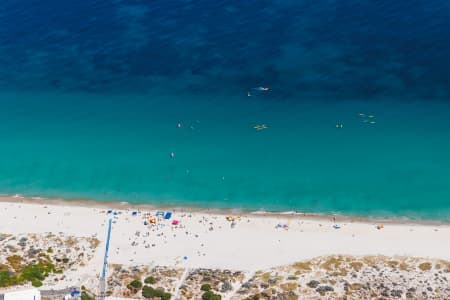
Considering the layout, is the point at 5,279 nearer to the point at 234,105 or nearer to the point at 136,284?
the point at 136,284

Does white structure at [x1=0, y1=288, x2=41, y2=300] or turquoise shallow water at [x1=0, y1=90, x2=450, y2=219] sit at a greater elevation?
turquoise shallow water at [x1=0, y1=90, x2=450, y2=219]

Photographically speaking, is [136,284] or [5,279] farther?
[5,279]

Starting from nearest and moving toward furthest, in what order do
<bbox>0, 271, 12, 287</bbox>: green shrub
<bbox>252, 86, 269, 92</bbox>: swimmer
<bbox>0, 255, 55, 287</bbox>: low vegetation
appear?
<bbox>0, 271, 12, 287</bbox>: green shrub < <bbox>0, 255, 55, 287</bbox>: low vegetation < <bbox>252, 86, 269, 92</bbox>: swimmer

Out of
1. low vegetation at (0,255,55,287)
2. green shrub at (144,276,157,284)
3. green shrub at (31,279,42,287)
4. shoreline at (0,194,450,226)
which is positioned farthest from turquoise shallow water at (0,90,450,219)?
green shrub at (31,279,42,287)

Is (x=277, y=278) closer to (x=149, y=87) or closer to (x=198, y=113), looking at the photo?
(x=198, y=113)

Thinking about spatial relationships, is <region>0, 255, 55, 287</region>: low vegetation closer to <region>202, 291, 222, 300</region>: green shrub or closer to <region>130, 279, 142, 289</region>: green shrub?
<region>130, 279, 142, 289</region>: green shrub

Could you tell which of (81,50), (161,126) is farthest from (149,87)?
(81,50)

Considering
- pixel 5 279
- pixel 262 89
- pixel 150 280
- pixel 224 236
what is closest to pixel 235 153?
pixel 262 89
